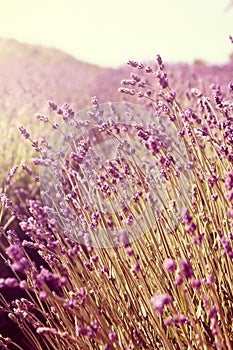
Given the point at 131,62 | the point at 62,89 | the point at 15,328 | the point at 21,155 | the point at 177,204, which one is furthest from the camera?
the point at 62,89

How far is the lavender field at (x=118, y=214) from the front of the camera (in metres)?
1.46

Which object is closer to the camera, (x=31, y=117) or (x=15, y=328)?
(x=15, y=328)

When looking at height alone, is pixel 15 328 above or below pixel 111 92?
below

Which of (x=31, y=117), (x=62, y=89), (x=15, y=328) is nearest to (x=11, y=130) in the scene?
(x=31, y=117)

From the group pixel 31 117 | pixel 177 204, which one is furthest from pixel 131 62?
pixel 31 117

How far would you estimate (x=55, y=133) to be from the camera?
5809 mm

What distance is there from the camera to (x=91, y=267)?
1855 millimetres

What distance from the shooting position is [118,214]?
2092 mm

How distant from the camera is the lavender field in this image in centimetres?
146

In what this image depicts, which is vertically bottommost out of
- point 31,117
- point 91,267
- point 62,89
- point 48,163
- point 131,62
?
point 91,267

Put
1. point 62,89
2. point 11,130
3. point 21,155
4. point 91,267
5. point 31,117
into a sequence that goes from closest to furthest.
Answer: point 91,267 → point 21,155 → point 11,130 → point 31,117 → point 62,89

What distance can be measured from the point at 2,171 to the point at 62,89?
20.9 feet

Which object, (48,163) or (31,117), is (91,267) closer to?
(48,163)

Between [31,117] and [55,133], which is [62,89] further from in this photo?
[55,133]
